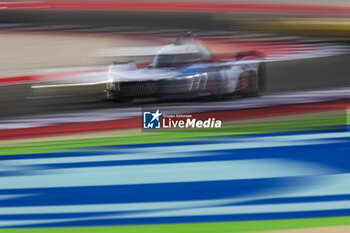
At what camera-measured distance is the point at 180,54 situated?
4.93 ft

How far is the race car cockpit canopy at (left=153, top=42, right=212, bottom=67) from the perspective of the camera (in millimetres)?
1498

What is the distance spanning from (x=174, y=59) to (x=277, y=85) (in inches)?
13.5

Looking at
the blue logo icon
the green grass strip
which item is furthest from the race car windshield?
the green grass strip

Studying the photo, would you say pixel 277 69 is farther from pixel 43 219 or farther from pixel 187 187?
pixel 43 219

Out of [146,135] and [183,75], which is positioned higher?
[183,75]

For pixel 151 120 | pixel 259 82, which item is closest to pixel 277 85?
pixel 259 82

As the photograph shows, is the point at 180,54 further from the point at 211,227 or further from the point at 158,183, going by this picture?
the point at 211,227

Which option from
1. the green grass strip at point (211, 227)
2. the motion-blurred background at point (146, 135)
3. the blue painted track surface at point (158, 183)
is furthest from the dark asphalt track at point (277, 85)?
the green grass strip at point (211, 227)

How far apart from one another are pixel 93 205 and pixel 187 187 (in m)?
0.30

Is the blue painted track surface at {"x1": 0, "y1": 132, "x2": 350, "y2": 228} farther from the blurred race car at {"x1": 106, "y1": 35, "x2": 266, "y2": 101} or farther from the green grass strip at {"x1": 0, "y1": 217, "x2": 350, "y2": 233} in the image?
the blurred race car at {"x1": 106, "y1": 35, "x2": 266, "y2": 101}

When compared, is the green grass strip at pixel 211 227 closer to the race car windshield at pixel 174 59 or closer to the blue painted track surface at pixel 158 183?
the blue painted track surface at pixel 158 183

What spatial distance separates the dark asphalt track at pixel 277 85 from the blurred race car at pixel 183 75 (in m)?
0.06

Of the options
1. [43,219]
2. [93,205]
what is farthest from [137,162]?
[43,219]

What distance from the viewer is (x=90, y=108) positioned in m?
1.50
